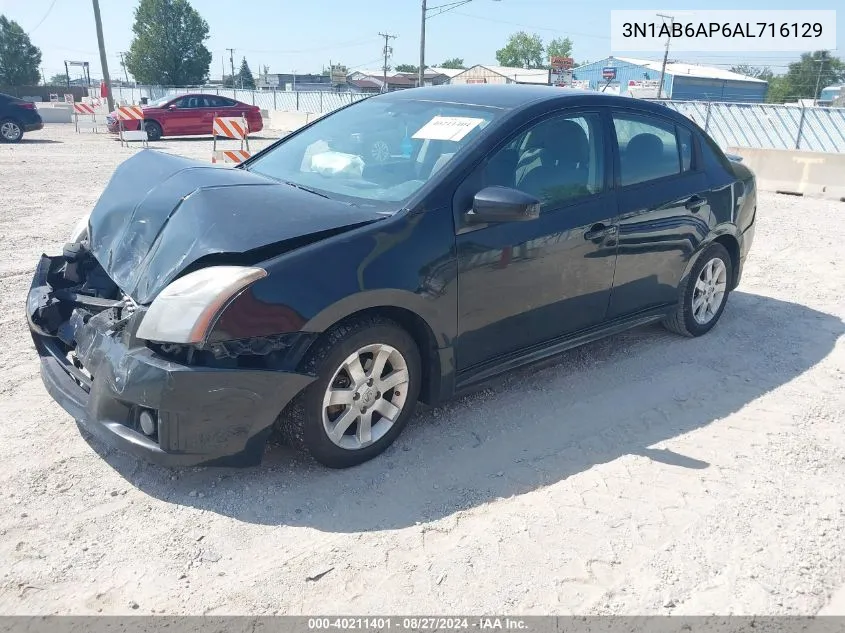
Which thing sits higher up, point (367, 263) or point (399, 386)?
point (367, 263)

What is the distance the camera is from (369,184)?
11.8ft

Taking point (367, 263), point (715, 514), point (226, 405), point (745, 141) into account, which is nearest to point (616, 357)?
point (715, 514)

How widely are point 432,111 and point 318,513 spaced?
2354 mm

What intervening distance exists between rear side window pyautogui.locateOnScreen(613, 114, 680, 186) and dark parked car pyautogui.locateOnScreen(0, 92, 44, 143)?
1959 cm

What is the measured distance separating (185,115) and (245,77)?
89133 millimetres

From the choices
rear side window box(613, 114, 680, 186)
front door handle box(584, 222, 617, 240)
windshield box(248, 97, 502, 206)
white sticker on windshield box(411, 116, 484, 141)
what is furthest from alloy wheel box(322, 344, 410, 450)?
rear side window box(613, 114, 680, 186)

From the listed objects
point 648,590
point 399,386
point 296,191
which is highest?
point 296,191

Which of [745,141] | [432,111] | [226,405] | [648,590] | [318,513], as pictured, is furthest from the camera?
[745,141]

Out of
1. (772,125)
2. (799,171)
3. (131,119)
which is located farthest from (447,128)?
(772,125)

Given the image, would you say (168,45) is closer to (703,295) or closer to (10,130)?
(10,130)

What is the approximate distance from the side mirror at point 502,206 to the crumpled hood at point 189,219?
0.49 meters

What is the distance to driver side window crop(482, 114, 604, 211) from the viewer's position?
3631 millimetres

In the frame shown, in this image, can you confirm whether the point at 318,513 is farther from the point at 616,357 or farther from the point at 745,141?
the point at 745,141

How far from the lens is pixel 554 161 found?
388 cm
